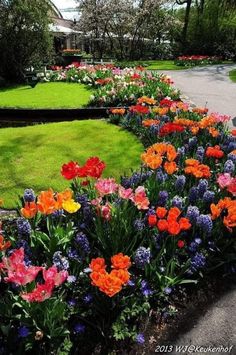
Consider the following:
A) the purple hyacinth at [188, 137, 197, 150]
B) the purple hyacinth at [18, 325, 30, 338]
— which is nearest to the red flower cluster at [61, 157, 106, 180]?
the purple hyacinth at [18, 325, 30, 338]

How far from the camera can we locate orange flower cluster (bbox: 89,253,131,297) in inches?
90.7

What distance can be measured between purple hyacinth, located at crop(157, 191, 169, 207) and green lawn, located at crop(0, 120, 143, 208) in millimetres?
1973

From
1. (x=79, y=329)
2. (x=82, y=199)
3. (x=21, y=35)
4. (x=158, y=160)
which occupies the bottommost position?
(x=79, y=329)

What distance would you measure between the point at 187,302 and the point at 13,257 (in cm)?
157

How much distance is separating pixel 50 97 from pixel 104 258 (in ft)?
34.1

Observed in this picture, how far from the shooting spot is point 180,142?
560 centimetres

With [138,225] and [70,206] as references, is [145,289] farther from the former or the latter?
[70,206]

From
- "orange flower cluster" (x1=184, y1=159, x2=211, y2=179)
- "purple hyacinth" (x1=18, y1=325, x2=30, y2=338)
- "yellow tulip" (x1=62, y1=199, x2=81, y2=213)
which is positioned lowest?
"purple hyacinth" (x1=18, y1=325, x2=30, y2=338)

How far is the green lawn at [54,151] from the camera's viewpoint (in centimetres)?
560

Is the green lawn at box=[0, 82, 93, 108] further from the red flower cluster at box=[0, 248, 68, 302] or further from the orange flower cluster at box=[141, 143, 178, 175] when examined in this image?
the red flower cluster at box=[0, 248, 68, 302]

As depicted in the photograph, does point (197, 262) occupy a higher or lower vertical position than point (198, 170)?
lower

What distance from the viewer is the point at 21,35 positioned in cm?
1806

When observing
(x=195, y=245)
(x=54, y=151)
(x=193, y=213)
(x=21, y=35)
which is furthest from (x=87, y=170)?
(x=21, y=35)

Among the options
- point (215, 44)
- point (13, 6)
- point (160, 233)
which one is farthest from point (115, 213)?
point (215, 44)
